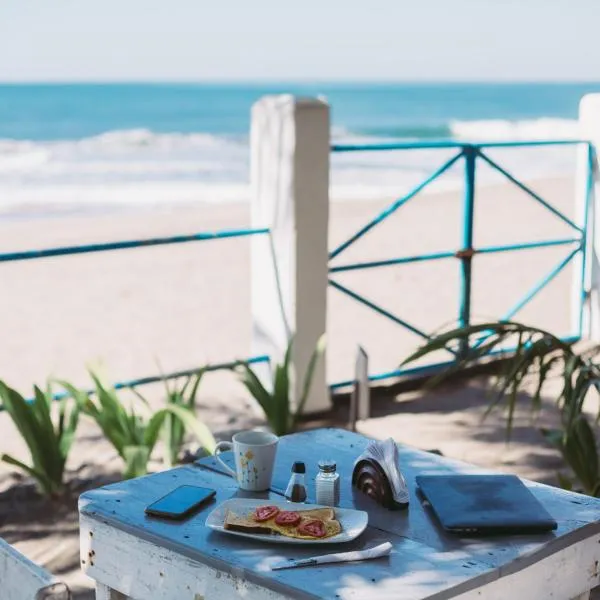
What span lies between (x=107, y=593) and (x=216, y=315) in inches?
218

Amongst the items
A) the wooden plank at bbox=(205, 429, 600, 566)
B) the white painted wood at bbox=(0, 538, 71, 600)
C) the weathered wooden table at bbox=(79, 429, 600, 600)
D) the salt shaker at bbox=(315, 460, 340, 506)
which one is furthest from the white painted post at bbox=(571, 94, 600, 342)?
the white painted wood at bbox=(0, 538, 71, 600)

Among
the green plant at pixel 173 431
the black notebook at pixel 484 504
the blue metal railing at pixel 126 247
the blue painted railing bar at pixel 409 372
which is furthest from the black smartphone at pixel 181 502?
the blue painted railing bar at pixel 409 372

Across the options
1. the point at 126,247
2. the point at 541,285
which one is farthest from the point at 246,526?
the point at 541,285

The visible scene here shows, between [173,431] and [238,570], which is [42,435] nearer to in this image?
[173,431]

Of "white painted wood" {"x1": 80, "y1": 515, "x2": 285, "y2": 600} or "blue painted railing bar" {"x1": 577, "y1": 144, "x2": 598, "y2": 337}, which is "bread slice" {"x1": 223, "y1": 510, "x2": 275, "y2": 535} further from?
"blue painted railing bar" {"x1": 577, "y1": 144, "x2": 598, "y2": 337}

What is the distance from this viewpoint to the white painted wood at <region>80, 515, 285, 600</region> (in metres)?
1.92

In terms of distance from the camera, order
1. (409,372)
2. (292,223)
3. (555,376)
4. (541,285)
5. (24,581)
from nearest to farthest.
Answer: (24,581), (555,376), (292,223), (409,372), (541,285)

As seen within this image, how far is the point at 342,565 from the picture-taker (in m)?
1.91

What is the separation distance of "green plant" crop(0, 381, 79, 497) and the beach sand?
0.55 feet

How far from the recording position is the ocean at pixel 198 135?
52.5 feet

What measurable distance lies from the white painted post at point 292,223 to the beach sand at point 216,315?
Answer: 434 millimetres

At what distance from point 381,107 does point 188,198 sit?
21.4 m

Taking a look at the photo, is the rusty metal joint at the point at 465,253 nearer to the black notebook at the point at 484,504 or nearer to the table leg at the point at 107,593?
the black notebook at the point at 484,504

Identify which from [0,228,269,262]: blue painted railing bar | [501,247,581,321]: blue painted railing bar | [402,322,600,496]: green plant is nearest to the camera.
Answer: [402,322,600,496]: green plant
